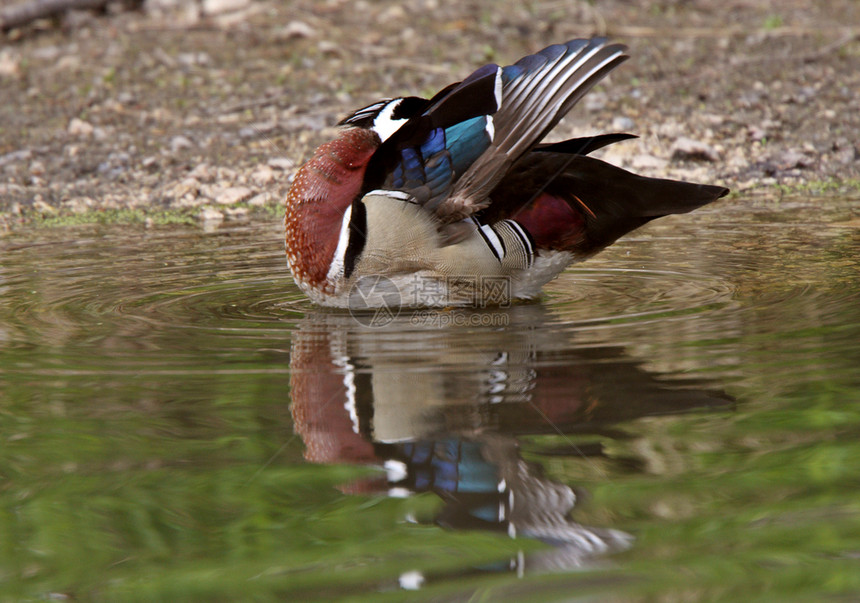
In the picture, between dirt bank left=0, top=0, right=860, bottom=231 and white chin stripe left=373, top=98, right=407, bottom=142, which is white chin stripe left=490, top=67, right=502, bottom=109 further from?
dirt bank left=0, top=0, right=860, bottom=231

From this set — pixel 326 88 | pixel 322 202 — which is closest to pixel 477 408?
pixel 322 202

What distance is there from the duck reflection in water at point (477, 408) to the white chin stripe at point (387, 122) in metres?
0.85

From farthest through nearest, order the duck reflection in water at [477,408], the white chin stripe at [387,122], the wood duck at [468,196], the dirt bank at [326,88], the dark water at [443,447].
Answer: the dirt bank at [326,88]
the white chin stripe at [387,122]
the wood duck at [468,196]
the duck reflection in water at [477,408]
the dark water at [443,447]

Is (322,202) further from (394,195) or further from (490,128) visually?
(490,128)

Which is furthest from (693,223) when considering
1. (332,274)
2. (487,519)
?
(487,519)

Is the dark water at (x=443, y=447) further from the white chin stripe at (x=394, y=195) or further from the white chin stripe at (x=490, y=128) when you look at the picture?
the white chin stripe at (x=490, y=128)

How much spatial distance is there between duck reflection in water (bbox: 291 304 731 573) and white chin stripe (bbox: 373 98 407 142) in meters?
0.85

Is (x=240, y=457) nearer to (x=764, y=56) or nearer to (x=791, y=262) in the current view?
(x=791, y=262)

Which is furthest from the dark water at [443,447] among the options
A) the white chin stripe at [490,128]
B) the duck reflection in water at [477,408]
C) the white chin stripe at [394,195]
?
the white chin stripe at [490,128]

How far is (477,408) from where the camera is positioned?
2.50 m

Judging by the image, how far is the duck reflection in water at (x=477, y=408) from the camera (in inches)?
76.4

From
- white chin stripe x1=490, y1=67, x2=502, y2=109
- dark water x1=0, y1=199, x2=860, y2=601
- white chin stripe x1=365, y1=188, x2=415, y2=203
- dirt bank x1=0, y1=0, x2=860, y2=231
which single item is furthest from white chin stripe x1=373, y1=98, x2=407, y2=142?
dirt bank x1=0, y1=0, x2=860, y2=231

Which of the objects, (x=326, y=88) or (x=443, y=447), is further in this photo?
(x=326, y=88)

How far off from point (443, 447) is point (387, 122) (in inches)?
75.6
